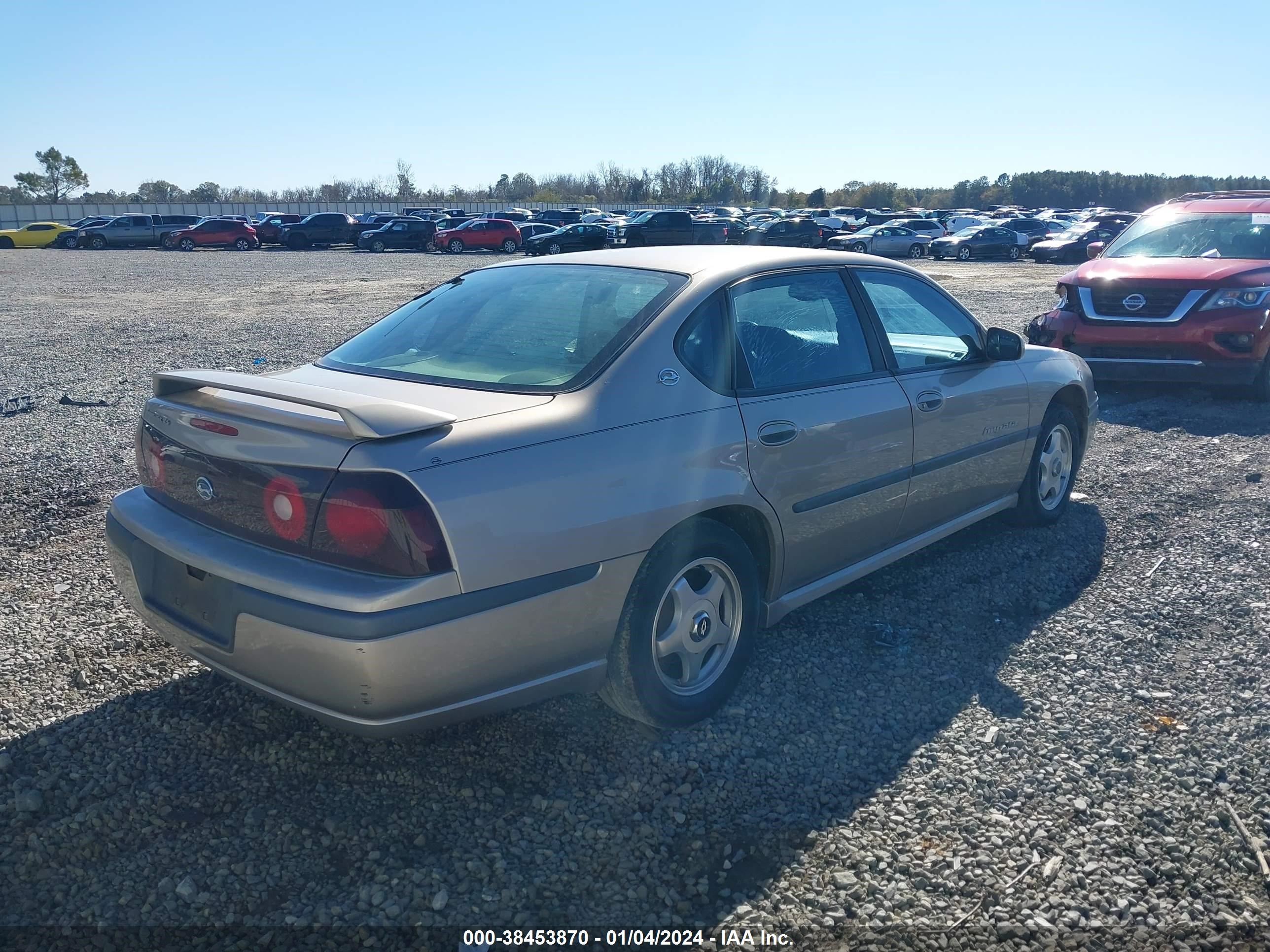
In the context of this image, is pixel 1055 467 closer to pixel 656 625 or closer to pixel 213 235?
pixel 656 625

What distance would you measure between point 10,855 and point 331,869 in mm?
903

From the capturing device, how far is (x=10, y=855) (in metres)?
2.83

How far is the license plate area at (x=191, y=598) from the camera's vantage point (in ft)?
9.74

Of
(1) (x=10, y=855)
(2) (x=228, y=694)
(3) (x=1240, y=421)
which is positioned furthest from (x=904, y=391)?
(3) (x=1240, y=421)

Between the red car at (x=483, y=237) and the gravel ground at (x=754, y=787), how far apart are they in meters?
36.0

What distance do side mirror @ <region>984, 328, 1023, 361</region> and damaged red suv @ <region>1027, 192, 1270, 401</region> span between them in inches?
182

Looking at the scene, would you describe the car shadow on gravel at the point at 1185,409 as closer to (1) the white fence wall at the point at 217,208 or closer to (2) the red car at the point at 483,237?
(2) the red car at the point at 483,237

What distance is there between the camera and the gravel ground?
104 inches

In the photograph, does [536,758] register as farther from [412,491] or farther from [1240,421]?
[1240,421]

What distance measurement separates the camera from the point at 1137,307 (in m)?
8.91

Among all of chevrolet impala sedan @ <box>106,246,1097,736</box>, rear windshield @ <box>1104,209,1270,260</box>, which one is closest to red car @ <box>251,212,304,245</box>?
rear windshield @ <box>1104,209,1270,260</box>

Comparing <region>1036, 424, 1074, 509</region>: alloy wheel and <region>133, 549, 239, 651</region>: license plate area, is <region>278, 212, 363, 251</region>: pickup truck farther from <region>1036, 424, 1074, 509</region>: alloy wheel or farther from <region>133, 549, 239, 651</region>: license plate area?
<region>133, 549, 239, 651</region>: license plate area

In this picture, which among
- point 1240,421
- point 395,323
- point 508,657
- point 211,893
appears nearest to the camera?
point 211,893

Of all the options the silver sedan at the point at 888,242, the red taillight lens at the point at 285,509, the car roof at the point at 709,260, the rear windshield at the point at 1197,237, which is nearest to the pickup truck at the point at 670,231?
the silver sedan at the point at 888,242
